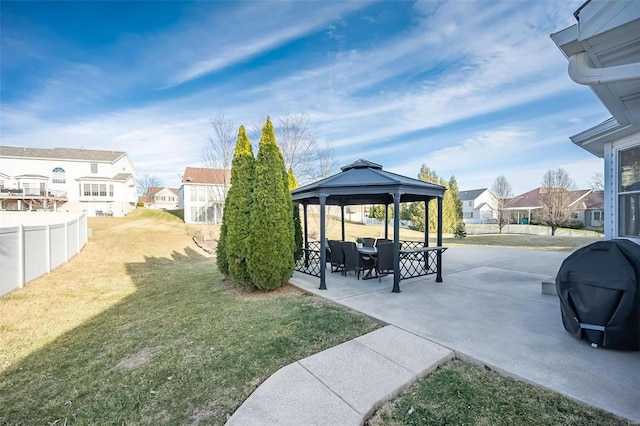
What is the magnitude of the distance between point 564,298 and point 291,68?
1261cm

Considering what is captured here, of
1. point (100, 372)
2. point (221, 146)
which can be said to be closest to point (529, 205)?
point (221, 146)

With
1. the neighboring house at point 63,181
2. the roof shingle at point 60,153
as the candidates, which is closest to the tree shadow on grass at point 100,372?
the neighboring house at point 63,181

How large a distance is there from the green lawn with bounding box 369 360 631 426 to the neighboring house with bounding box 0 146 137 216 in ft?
118

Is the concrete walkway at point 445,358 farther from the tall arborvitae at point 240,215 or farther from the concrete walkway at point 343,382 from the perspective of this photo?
the tall arborvitae at point 240,215

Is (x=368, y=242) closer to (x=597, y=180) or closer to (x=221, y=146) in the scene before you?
(x=221, y=146)

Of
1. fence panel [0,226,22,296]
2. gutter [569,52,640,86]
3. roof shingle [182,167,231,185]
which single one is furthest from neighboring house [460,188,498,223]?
fence panel [0,226,22,296]

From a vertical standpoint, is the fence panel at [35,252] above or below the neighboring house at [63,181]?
below

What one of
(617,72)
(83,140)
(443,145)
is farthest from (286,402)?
(83,140)

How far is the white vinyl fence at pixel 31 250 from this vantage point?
20.8 ft

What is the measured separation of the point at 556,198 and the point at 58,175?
50.3 m

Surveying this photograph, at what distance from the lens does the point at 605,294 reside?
3111 mm

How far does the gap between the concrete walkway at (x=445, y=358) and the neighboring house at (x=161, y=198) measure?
58.3 metres

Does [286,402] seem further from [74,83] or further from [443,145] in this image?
[443,145]

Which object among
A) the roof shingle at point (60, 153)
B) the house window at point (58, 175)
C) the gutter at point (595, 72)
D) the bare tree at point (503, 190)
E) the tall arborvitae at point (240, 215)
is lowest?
the tall arborvitae at point (240, 215)
